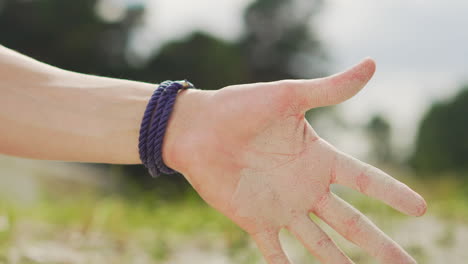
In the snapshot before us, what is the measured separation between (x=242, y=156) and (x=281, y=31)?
649 inches

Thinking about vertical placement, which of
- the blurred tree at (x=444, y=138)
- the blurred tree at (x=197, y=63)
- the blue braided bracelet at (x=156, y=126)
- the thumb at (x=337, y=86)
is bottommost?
the blurred tree at (x=444, y=138)

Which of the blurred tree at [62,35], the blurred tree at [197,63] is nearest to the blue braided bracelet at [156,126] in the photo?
the blurred tree at [197,63]

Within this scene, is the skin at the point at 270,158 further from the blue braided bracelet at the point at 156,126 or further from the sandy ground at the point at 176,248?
the sandy ground at the point at 176,248

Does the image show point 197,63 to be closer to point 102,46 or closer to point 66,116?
point 102,46

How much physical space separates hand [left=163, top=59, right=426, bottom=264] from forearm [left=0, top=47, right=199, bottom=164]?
28 cm

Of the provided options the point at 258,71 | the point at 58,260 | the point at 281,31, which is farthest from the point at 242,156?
the point at 281,31

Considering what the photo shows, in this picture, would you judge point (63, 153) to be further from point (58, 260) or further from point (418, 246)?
point (418, 246)

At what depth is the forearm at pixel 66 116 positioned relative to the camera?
75.5 inches

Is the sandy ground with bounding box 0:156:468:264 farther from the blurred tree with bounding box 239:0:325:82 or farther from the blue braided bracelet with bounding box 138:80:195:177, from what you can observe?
the blurred tree with bounding box 239:0:325:82

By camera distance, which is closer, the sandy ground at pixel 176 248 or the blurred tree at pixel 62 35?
the sandy ground at pixel 176 248

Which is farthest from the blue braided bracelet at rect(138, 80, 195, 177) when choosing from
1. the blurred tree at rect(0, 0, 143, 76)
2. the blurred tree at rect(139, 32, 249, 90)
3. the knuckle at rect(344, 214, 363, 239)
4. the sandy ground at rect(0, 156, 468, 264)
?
the blurred tree at rect(0, 0, 143, 76)

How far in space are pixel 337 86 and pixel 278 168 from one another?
1.15ft

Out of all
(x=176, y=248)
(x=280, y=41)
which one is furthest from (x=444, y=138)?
(x=176, y=248)

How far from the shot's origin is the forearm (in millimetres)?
1917
